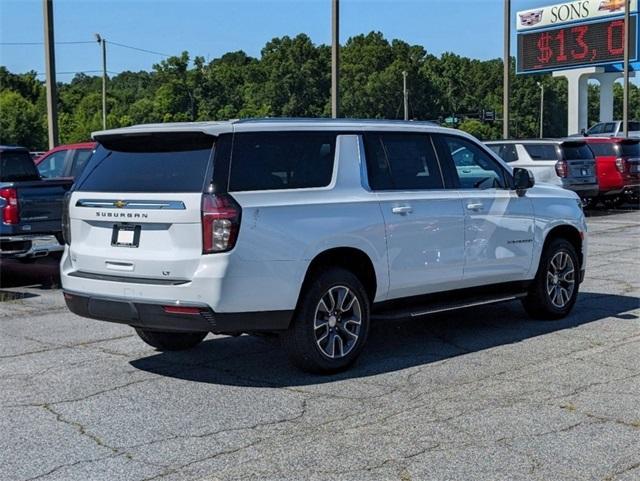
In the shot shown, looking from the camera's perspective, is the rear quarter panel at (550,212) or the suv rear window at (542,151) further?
the suv rear window at (542,151)

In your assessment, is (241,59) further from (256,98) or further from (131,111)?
(131,111)

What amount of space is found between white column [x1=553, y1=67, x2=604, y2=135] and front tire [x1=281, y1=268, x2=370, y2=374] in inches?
1650

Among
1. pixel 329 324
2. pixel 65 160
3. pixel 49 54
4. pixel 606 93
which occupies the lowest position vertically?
pixel 329 324

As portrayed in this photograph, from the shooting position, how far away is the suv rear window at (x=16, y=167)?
12734 mm

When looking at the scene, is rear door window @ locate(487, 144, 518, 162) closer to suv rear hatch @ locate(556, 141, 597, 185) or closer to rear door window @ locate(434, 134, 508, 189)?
suv rear hatch @ locate(556, 141, 597, 185)

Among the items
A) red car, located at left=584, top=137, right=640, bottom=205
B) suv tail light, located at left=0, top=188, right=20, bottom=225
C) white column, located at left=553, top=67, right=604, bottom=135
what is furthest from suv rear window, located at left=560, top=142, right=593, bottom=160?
white column, located at left=553, top=67, right=604, bottom=135

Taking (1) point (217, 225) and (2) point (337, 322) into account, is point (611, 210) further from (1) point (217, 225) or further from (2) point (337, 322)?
(1) point (217, 225)

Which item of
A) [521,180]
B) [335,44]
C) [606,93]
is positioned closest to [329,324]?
[521,180]

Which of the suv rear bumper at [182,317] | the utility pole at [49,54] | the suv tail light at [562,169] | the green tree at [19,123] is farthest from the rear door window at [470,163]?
the green tree at [19,123]

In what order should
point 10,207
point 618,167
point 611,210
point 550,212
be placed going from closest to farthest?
point 550,212 → point 10,207 → point 618,167 → point 611,210

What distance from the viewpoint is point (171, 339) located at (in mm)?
7938

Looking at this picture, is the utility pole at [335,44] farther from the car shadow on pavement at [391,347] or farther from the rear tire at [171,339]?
the rear tire at [171,339]

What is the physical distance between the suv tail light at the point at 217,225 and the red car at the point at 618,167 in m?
19.5

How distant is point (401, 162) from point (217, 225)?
2.12 m
